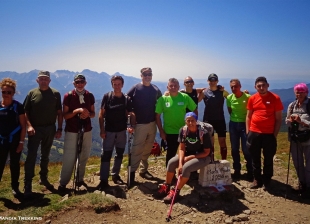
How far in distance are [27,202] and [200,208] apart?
5742mm

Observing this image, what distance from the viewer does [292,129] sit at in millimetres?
7426

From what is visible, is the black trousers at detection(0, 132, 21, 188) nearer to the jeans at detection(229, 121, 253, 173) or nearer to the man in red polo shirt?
the jeans at detection(229, 121, 253, 173)

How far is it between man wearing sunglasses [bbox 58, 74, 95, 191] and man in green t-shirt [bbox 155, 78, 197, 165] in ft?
8.48

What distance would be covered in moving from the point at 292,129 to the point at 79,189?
26.4 ft

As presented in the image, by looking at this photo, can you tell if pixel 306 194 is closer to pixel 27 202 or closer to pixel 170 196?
pixel 170 196

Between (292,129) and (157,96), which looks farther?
(157,96)

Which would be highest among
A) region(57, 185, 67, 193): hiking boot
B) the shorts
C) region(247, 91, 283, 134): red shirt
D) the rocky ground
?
region(247, 91, 283, 134): red shirt

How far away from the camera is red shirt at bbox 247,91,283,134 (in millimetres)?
7445

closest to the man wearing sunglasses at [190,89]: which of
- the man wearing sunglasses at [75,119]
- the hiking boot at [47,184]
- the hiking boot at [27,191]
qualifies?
Answer: the man wearing sunglasses at [75,119]

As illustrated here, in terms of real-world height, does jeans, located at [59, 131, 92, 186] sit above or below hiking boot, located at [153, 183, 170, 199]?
above

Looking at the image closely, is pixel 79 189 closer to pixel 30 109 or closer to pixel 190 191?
pixel 30 109

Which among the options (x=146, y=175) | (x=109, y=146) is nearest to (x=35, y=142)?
(x=109, y=146)

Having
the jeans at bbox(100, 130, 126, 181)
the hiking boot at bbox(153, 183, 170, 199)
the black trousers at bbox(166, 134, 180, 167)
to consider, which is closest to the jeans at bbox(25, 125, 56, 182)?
the jeans at bbox(100, 130, 126, 181)

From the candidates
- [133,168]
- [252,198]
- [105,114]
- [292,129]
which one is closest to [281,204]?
[252,198]
